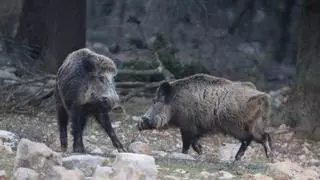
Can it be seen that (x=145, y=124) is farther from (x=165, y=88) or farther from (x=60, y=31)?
(x=60, y=31)

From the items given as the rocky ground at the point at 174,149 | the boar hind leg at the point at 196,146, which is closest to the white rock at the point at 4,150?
the rocky ground at the point at 174,149

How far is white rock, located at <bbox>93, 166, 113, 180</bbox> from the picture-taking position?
20.5ft

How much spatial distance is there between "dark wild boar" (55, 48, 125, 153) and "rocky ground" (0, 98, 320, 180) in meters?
0.30

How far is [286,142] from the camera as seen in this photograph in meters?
12.0

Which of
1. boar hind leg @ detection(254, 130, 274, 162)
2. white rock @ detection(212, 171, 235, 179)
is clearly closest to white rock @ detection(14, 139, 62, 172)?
white rock @ detection(212, 171, 235, 179)

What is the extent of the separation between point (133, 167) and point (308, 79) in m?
6.58

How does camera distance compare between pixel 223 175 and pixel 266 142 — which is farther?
pixel 266 142

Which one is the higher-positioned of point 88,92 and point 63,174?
point 63,174

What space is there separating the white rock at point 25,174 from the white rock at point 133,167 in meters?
0.51

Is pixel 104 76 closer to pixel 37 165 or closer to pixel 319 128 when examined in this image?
pixel 37 165

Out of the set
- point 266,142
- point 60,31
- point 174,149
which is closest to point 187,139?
point 266,142

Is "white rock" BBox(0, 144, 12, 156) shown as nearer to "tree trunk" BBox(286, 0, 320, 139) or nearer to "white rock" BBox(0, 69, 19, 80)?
"tree trunk" BBox(286, 0, 320, 139)

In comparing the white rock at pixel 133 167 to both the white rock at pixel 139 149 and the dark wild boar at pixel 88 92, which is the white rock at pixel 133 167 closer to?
the dark wild boar at pixel 88 92

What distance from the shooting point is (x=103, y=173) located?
6.27 metres
